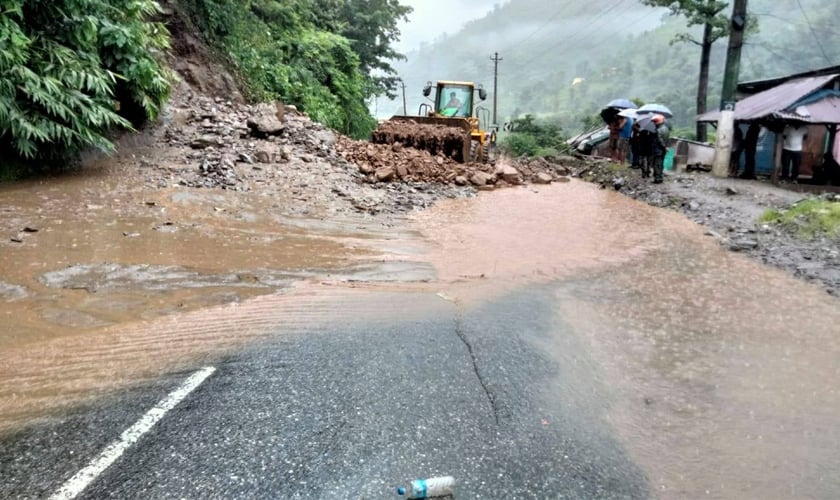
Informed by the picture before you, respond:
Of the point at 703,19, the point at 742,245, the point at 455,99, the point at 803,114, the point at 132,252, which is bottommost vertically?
the point at 742,245

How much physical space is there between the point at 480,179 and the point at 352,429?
37.0ft

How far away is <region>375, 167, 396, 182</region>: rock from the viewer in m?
11.6

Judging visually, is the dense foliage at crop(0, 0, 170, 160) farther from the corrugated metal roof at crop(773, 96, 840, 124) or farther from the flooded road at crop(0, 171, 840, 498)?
the corrugated metal roof at crop(773, 96, 840, 124)

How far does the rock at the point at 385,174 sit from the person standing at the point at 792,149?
29.8ft

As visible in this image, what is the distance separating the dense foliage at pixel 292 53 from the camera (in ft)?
Result: 49.9

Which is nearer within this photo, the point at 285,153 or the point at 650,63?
the point at 285,153

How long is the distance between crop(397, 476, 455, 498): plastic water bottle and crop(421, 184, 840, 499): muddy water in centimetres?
102

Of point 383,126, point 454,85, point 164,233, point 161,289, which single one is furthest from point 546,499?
point 454,85

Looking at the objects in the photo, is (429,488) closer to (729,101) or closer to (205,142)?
(205,142)

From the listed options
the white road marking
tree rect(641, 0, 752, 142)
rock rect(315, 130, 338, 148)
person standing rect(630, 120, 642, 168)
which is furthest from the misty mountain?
the white road marking

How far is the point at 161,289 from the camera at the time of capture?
15.8 ft

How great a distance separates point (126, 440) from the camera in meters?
2.73

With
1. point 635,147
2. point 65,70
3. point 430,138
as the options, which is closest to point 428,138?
point 430,138

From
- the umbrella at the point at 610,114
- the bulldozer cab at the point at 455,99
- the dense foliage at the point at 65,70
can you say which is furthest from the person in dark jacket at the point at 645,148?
the dense foliage at the point at 65,70
